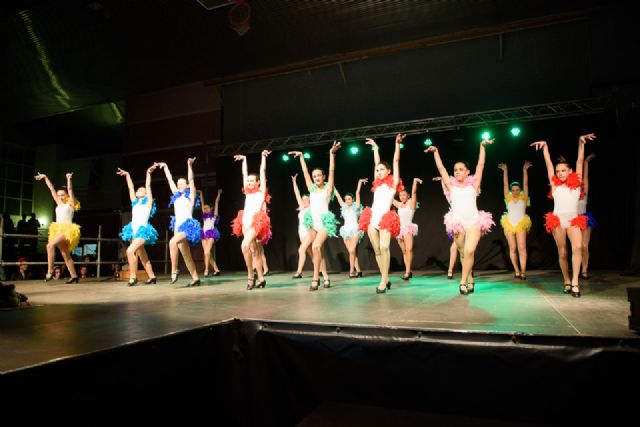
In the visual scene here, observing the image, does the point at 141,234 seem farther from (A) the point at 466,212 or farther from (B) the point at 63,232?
(A) the point at 466,212

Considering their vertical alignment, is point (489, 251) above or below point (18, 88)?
below

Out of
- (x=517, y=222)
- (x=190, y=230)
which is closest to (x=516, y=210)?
(x=517, y=222)

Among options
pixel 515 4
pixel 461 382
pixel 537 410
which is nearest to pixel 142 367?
pixel 461 382

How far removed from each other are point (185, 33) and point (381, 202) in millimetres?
4070

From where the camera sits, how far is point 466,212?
4496 millimetres

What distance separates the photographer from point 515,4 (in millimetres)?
5793

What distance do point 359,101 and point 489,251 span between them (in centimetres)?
434

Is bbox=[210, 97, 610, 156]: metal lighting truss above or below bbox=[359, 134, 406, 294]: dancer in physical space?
above

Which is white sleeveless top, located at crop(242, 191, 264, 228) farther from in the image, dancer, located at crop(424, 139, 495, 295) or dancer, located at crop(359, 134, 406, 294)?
dancer, located at crop(424, 139, 495, 295)

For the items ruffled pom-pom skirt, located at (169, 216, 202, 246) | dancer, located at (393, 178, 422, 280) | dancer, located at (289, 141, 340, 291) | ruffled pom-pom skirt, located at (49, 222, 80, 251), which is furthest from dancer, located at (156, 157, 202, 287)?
dancer, located at (393, 178, 422, 280)

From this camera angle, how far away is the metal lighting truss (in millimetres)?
6910

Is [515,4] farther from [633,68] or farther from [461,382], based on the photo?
[461,382]

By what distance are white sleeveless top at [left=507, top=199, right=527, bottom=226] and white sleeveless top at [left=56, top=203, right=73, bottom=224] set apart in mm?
7384

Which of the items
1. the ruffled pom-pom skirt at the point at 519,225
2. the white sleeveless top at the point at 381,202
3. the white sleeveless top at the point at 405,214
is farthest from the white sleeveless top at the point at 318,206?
the ruffled pom-pom skirt at the point at 519,225
